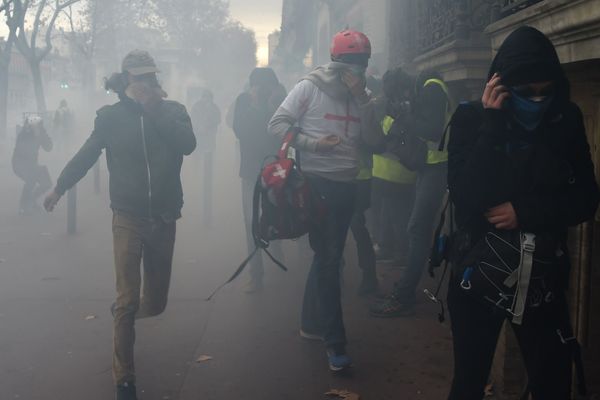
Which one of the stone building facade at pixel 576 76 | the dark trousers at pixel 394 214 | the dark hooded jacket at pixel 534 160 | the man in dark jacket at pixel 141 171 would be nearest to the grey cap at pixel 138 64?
the man in dark jacket at pixel 141 171

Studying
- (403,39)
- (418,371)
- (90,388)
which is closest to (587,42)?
(418,371)

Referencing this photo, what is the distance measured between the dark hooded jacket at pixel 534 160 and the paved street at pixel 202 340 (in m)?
2.03

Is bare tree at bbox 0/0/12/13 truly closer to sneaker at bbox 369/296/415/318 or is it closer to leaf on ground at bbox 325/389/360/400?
sneaker at bbox 369/296/415/318

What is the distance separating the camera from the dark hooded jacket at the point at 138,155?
4.58m

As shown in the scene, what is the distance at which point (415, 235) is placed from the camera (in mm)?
5781

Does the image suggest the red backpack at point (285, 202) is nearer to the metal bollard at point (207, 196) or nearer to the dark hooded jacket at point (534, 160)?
the dark hooded jacket at point (534, 160)

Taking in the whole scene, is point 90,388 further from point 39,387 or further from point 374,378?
point 374,378

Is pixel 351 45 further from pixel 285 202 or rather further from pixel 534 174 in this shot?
pixel 534 174

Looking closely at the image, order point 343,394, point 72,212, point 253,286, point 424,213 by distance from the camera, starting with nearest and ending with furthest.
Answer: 1. point 343,394
2. point 424,213
3. point 253,286
4. point 72,212

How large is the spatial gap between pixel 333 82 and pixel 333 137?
36 cm

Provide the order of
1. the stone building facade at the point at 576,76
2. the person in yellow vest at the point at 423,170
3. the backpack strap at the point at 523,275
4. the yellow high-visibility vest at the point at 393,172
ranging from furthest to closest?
the yellow high-visibility vest at the point at 393,172, the person in yellow vest at the point at 423,170, the stone building facade at the point at 576,76, the backpack strap at the point at 523,275

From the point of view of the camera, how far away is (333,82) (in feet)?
15.7

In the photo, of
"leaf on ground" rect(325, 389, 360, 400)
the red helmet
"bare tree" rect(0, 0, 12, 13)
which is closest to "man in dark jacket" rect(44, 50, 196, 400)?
the red helmet

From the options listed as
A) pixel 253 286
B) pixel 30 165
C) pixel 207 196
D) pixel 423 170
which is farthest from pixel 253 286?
pixel 30 165
